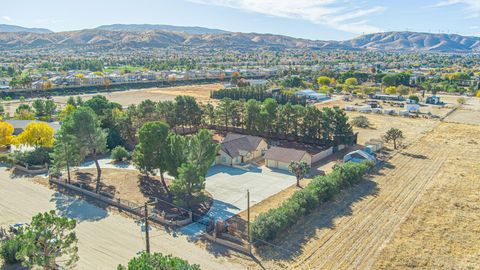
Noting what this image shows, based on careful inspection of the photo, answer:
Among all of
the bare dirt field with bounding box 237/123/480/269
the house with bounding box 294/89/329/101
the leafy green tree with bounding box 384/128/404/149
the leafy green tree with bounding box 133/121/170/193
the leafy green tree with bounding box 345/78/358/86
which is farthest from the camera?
the leafy green tree with bounding box 345/78/358/86

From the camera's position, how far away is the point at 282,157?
37.9 metres

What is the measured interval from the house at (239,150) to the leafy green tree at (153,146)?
9.71m

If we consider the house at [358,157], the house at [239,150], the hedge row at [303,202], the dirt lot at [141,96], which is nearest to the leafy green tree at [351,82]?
the dirt lot at [141,96]

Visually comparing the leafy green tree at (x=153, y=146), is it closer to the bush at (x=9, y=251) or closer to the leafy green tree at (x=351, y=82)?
the bush at (x=9, y=251)

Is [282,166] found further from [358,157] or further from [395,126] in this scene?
[395,126]

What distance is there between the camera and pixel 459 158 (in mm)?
42188

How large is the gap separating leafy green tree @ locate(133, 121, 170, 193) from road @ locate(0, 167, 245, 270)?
5146 mm

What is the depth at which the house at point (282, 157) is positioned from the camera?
3753cm

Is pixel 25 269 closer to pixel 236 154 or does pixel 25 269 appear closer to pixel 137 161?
pixel 137 161

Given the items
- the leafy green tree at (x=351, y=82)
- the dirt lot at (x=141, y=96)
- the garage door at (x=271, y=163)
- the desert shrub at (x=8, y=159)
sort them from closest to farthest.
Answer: the desert shrub at (x=8, y=159), the garage door at (x=271, y=163), the dirt lot at (x=141, y=96), the leafy green tree at (x=351, y=82)

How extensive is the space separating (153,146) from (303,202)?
1258 centimetres

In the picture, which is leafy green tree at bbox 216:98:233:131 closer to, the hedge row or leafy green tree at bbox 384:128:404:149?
leafy green tree at bbox 384:128:404:149

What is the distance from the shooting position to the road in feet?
70.2

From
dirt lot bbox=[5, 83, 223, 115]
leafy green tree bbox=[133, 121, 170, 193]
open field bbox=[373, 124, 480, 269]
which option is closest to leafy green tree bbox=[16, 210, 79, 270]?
leafy green tree bbox=[133, 121, 170, 193]
